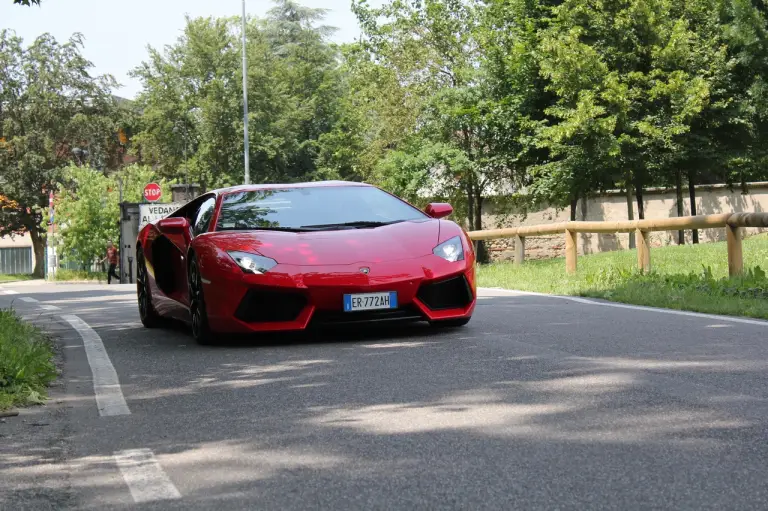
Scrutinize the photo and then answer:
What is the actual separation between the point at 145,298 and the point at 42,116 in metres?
56.2

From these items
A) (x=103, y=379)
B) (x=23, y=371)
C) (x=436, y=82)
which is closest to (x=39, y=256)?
Result: (x=436, y=82)

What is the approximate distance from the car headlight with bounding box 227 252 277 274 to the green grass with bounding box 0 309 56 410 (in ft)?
4.74

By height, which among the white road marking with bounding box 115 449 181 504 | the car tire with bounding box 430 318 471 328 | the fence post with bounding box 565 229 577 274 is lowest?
the white road marking with bounding box 115 449 181 504

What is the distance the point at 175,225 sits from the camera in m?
9.18

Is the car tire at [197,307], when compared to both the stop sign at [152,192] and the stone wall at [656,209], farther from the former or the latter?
the stop sign at [152,192]

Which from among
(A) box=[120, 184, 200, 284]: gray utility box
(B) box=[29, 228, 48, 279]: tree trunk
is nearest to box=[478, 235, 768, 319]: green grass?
(A) box=[120, 184, 200, 284]: gray utility box

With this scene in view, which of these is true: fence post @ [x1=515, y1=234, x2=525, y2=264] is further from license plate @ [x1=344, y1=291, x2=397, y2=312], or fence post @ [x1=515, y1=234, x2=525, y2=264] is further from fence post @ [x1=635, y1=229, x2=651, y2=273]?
license plate @ [x1=344, y1=291, x2=397, y2=312]

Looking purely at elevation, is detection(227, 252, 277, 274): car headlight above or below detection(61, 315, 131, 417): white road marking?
above

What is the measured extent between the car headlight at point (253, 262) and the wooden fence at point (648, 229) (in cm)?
546

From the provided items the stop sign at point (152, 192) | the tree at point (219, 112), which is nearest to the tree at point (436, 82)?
the stop sign at point (152, 192)

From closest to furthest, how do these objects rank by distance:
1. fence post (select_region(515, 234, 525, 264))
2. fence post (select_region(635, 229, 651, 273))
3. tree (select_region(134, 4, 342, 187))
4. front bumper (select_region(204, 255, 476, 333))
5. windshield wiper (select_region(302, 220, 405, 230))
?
front bumper (select_region(204, 255, 476, 333)), windshield wiper (select_region(302, 220, 405, 230)), fence post (select_region(635, 229, 651, 273)), fence post (select_region(515, 234, 525, 264)), tree (select_region(134, 4, 342, 187))

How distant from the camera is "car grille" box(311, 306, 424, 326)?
7.91 m

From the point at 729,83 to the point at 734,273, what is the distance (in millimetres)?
22509

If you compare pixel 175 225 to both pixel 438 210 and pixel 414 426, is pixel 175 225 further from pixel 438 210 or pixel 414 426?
pixel 414 426
